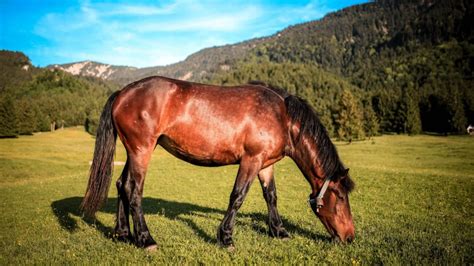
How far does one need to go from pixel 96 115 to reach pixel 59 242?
126102mm

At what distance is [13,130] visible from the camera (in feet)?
225

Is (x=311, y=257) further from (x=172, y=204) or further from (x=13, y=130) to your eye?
(x=13, y=130)

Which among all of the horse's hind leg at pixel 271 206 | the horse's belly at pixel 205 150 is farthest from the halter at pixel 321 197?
the horse's belly at pixel 205 150

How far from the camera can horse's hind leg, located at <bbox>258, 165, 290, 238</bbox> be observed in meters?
6.52

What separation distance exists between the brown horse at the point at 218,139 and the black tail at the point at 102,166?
19mm

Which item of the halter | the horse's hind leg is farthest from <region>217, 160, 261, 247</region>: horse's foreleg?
the halter

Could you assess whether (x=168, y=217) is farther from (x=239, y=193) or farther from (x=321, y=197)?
(x=321, y=197)

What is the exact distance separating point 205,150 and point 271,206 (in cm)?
223

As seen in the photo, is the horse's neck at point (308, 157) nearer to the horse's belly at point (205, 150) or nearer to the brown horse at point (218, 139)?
the brown horse at point (218, 139)

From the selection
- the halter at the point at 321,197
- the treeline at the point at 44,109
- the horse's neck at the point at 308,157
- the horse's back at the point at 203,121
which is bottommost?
the treeline at the point at 44,109

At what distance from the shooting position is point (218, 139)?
18.3 ft

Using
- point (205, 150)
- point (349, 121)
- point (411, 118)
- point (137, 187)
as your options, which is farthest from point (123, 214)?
point (411, 118)

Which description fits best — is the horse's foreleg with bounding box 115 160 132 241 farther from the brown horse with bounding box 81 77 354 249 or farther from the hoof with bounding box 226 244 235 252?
the hoof with bounding box 226 244 235 252

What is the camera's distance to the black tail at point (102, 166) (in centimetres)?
603
